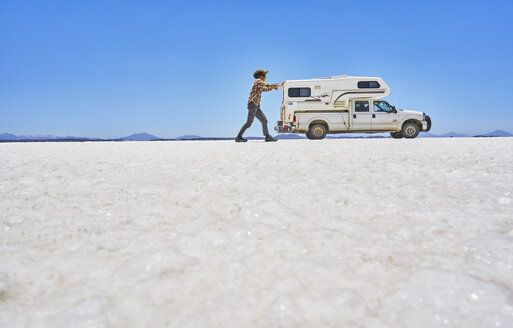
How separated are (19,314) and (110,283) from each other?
11.3 inches

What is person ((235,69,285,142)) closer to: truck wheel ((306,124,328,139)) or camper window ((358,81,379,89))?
truck wheel ((306,124,328,139))

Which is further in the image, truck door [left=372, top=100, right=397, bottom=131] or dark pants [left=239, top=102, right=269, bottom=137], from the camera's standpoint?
truck door [left=372, top=100, right=397, bottom=131]

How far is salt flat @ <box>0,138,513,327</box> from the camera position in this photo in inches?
42.4

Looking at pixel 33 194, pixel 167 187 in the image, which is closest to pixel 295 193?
pixel 167 187

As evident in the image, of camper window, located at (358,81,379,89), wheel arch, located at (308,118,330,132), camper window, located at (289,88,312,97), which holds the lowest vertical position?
wheel arch, located at (308,118,330,132)

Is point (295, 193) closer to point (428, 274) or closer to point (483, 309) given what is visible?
point (428, 274)

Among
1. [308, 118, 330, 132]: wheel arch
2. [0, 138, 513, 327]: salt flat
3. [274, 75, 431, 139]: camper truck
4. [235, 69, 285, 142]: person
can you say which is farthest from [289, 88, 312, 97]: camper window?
[0, 138, 513, 327]: salt flat

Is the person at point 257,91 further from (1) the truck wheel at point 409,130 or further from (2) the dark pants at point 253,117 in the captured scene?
(1) the truck wheel at point 409,130

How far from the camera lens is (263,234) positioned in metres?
1.72

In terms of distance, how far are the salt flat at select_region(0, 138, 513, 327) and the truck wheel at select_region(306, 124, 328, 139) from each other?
11.7m

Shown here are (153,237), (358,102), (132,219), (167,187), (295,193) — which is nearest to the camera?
(153,237)

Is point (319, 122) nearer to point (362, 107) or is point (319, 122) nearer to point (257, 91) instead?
point (362, 107)

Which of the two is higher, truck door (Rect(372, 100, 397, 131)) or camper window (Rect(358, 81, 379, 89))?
camper window (Rect(358, 81, 379, 89))

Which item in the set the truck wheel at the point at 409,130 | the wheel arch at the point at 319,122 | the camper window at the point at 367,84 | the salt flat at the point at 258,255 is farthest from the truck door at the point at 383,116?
the salt flat at the point at 258,255
